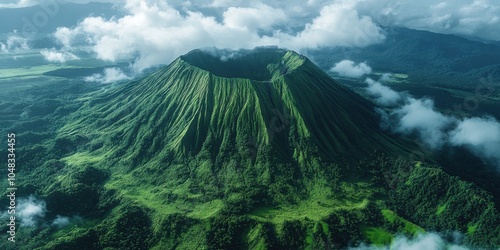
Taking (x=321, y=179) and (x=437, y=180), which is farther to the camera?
(x=321, y=179)

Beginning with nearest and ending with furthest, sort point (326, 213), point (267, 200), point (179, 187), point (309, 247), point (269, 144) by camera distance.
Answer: point (309, 247)
point (326, 213)
point (267, 200)
point (179, 187)
point (269, 144)

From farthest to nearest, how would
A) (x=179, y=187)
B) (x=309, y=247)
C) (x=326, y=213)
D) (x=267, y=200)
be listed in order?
(x=179, y=187) < (x=267, y=200) < (x=326, y=213) < (x=309, y=247)

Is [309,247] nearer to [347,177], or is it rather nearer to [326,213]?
[326,213]

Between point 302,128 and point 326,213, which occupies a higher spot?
point 302,128

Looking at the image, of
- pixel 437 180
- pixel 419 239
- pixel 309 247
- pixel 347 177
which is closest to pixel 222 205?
pixel 309 247

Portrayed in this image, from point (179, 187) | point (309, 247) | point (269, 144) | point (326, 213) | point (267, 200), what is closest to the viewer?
point (309, 247)

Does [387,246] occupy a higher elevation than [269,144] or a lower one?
lower

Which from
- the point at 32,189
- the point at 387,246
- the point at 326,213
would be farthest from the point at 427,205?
the point at 32,189

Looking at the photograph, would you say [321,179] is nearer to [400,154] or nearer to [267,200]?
[267,200]

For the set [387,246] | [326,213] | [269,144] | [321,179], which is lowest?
[387,246]
